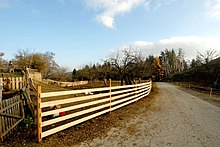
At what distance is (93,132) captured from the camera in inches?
229

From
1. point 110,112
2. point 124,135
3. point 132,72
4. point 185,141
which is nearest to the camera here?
point 185,141

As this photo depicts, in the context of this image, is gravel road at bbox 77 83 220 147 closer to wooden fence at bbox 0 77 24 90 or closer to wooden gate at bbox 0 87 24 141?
wooden gate at bbox 0 87 24 141

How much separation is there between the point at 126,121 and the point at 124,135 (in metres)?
1.81

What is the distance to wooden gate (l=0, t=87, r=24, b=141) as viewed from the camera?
504cm

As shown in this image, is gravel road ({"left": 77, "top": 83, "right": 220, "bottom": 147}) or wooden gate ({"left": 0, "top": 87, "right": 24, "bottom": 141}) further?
wooden gate ({"left": 0, "top": 87, "right": 24, "bottom": 141})

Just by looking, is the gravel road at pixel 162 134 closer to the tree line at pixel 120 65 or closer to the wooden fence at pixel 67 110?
the wooden fence at pixel 67 110

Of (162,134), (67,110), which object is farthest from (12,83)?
(162,134)

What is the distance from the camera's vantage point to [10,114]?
558 cm

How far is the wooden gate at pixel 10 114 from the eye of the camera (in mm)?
5037

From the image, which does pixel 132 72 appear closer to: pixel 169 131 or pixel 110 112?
pixel 110 112

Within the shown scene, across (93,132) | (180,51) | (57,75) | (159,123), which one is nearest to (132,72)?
A: (159,123)

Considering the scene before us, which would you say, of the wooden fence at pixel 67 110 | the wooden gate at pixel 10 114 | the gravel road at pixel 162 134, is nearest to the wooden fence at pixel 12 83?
the wooden fence at pixel 67 110

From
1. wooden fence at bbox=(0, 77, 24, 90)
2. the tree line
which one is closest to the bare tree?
the tree line

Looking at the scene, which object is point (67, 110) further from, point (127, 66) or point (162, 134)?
point (127, 66)
